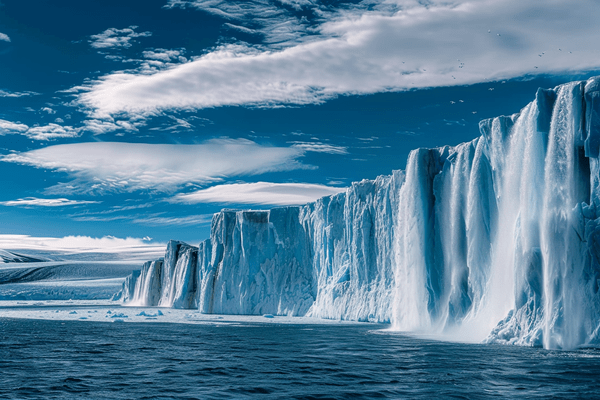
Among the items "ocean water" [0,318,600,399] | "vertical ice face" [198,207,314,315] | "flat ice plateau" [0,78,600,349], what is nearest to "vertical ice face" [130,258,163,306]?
"flat ice plateau" [0,78,600,349]

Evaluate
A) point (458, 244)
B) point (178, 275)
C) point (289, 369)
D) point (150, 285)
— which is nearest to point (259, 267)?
point (178, 275)

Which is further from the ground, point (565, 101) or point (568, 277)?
point (565, 101)

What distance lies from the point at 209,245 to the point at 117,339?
101 ft

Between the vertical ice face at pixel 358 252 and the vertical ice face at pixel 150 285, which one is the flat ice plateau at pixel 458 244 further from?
the vertical ice face at pixel 150 285

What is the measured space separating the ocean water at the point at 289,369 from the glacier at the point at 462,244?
195 centimetres

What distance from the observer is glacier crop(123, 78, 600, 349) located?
16609 mm

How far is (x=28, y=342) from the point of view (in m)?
20.8

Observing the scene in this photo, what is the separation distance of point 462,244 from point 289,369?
13.1 metres

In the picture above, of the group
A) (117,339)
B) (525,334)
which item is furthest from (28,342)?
(525,334)

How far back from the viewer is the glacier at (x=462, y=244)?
16609 mm

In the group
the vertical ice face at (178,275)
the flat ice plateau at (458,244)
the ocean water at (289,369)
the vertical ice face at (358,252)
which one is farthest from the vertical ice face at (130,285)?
the ocean water at (289,369)

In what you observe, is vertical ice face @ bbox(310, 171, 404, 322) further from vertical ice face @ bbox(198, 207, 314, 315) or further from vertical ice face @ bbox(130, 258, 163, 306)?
vertical ice face @ bbox(130, 258, 163, 306)

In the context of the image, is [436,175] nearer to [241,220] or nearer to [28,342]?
[28,342]

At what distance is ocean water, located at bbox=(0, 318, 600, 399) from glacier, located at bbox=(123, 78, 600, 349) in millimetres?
1947
